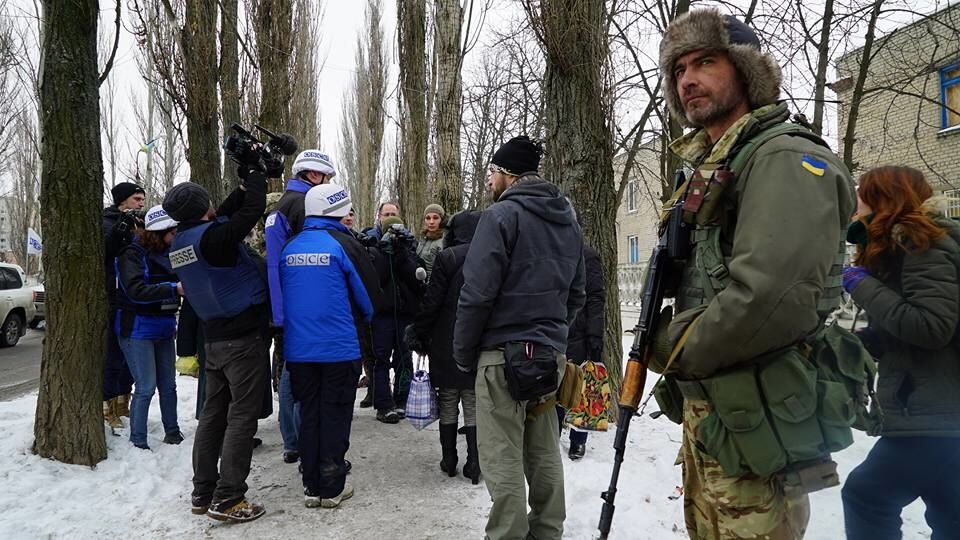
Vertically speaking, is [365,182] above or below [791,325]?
above

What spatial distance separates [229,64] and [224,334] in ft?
20.6

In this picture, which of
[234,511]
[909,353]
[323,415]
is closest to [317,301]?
[323,415]

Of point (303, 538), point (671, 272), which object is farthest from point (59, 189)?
point (671, 272)

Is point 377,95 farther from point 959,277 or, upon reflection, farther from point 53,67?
point 959,277

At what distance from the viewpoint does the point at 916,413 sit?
220 cm

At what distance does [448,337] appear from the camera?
4.31 meters

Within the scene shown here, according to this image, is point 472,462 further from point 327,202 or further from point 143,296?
point 143,296

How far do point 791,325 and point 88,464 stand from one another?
15.4 ft

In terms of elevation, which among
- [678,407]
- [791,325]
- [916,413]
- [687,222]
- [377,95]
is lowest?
[916,413]

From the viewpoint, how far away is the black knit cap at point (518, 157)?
10.6ft

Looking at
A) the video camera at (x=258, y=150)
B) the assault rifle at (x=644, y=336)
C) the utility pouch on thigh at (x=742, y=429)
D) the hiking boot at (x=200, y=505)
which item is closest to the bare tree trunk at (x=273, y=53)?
the video camera at (x=258, y=150)

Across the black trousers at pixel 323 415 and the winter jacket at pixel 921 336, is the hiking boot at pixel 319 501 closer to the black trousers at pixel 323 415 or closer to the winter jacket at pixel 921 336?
the black trousers at pixel 323 415

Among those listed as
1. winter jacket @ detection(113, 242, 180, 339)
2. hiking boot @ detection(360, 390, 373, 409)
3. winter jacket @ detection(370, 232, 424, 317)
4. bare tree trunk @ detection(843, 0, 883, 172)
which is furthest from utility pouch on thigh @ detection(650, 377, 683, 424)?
hiking boot @ detection(360, 390, 373, 409)

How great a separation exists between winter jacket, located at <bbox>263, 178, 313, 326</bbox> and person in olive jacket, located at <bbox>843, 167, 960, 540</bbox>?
321 centimetres
